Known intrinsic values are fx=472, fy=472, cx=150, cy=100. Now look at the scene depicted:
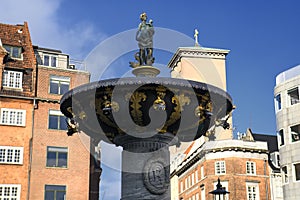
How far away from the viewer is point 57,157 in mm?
40375

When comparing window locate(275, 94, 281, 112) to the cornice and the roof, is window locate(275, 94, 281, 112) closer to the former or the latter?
the roof

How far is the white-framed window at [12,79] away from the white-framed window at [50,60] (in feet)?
11.1

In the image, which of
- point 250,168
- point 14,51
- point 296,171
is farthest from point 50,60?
point 250,168

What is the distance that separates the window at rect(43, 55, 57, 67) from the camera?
4384 cm

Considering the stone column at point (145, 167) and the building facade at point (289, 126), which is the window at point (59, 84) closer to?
the building facade at point (289, 126)

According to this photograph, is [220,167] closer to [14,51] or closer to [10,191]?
[10,191]

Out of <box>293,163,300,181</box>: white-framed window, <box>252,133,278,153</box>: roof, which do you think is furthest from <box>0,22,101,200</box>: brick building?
<box>252,133,278,153</box>: roof

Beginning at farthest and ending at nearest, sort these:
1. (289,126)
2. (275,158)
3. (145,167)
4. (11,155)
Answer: (275,158) < (289,126) < (11,155) < (145,167)

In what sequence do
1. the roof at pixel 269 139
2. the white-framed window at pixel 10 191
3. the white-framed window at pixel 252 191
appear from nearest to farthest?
the white-framed window at pixel 10 191 → the white-framed window at pixel 252 191 → the roof at pixel 269 139

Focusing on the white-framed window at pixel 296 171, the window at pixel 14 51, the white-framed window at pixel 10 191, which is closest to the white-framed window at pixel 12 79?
the window at pixel 14 51

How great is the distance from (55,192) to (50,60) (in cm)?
1244

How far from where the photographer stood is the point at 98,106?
34.5 ft

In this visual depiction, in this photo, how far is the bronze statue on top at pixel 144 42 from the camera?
11.4 metres

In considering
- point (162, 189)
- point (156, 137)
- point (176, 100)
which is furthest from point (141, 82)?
point (162, 189)
